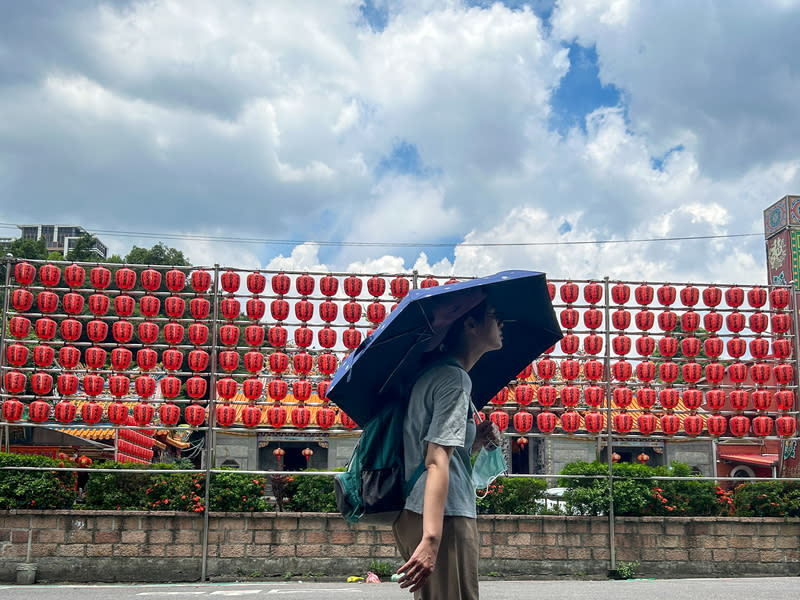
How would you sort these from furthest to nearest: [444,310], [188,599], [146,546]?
1. [146,546]
2. [188,599]
3. [444,310]

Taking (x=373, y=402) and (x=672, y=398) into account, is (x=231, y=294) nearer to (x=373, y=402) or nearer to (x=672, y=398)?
(x=672, y=398)

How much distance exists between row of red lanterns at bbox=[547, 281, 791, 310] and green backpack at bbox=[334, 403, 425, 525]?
28.9 feet

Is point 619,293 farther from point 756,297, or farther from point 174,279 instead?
point 174,279

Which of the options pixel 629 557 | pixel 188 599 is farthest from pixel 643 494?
pixel 188 599

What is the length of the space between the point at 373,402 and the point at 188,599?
19.4ft

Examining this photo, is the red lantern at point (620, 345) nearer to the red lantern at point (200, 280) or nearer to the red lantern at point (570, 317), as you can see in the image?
the red lantern at point (570, 317)

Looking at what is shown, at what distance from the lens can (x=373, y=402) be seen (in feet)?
10.1

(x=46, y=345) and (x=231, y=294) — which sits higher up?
(x=231, y=294)

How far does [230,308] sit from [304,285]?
110cm

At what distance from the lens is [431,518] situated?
8.07ft

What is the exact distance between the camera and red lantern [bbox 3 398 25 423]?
411 inches

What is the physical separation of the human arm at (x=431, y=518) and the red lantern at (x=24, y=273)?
9.69 m

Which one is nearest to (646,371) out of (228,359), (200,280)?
(228,359)

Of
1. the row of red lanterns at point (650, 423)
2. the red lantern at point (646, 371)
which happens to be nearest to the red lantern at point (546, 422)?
the row of red lanterns at point (650, 423)
